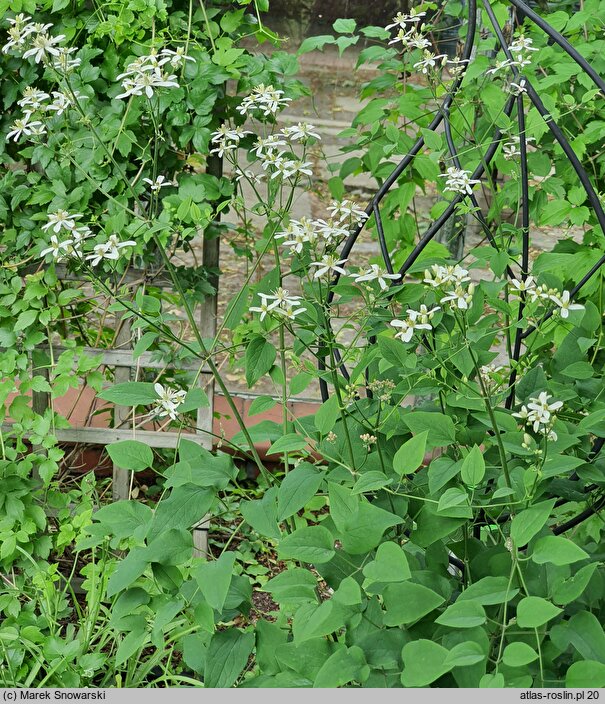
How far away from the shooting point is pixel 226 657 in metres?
1.18

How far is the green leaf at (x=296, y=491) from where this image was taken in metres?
1.13

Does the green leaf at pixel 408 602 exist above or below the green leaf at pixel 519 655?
below

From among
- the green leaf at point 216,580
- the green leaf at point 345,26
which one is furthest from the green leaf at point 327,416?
the green leaf at point 345,26

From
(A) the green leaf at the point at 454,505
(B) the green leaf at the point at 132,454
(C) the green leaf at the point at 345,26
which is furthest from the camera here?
(C) the green leaf at the point at 345,26

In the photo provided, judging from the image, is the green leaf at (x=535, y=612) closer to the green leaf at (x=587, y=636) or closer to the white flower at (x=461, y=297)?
the green leaf at (x=587, y=636)

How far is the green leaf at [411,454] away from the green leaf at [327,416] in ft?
0.41

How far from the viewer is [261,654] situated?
120 centimetres

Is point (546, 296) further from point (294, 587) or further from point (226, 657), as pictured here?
point (226, 657)

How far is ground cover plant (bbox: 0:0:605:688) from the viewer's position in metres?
1.09

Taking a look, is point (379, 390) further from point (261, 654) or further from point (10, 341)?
point (10, 341)

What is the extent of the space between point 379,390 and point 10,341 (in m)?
1.31

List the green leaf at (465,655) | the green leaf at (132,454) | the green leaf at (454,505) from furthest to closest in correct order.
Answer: the green leaf at (132,454), the green leaf at (454,505), the green leaf at (465,655)

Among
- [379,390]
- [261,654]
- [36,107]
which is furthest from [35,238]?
[261,654]

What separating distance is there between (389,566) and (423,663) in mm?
120
